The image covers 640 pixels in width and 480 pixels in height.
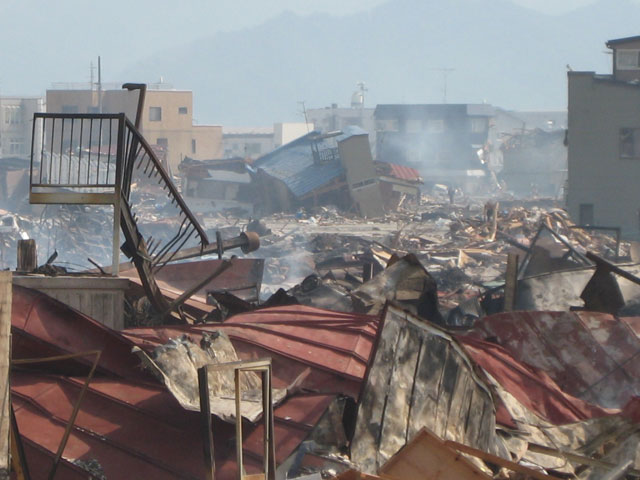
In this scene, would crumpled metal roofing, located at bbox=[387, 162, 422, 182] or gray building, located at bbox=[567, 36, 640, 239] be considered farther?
crumpled metal roofing, located at bbox=[387, 162, 422, 182]

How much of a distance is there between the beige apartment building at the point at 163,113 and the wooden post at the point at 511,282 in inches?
2404

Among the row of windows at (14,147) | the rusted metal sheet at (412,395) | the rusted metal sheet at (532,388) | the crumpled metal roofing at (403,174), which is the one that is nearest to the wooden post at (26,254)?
the rusted metal sheet at (532,388)

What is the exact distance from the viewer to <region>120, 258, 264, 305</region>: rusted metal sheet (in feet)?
35.6

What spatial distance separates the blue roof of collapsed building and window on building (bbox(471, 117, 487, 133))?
3146cm

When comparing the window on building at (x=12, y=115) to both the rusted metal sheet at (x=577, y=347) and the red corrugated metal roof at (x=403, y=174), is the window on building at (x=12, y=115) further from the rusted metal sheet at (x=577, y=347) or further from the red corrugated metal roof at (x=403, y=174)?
the rusted metal sheet at (x=577, y=347)

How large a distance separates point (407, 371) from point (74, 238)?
2954 centimetres

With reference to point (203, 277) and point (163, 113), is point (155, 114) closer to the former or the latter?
point (163, 113)

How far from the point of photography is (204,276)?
1151 centimetres

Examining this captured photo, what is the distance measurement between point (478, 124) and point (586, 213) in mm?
47918

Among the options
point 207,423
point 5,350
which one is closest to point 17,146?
point 207,423

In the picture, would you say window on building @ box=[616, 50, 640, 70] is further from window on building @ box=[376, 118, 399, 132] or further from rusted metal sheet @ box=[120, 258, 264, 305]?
window on building @ box=[376, 118, 399, 132]

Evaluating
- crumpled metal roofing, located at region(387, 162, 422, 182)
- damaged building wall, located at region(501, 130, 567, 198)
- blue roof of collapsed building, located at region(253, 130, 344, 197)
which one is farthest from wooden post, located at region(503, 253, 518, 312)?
damaged building wall, located at region(501, 130, 567, 198)

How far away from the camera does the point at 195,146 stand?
78.8 meters

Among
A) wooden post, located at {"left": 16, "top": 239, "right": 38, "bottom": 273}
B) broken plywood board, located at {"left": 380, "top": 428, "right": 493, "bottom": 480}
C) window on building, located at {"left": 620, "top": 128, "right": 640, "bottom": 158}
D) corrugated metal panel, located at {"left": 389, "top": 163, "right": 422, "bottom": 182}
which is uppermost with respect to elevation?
window on building, located at {"left": 620, "top": 128, "right": 640, "bottom": 158}
